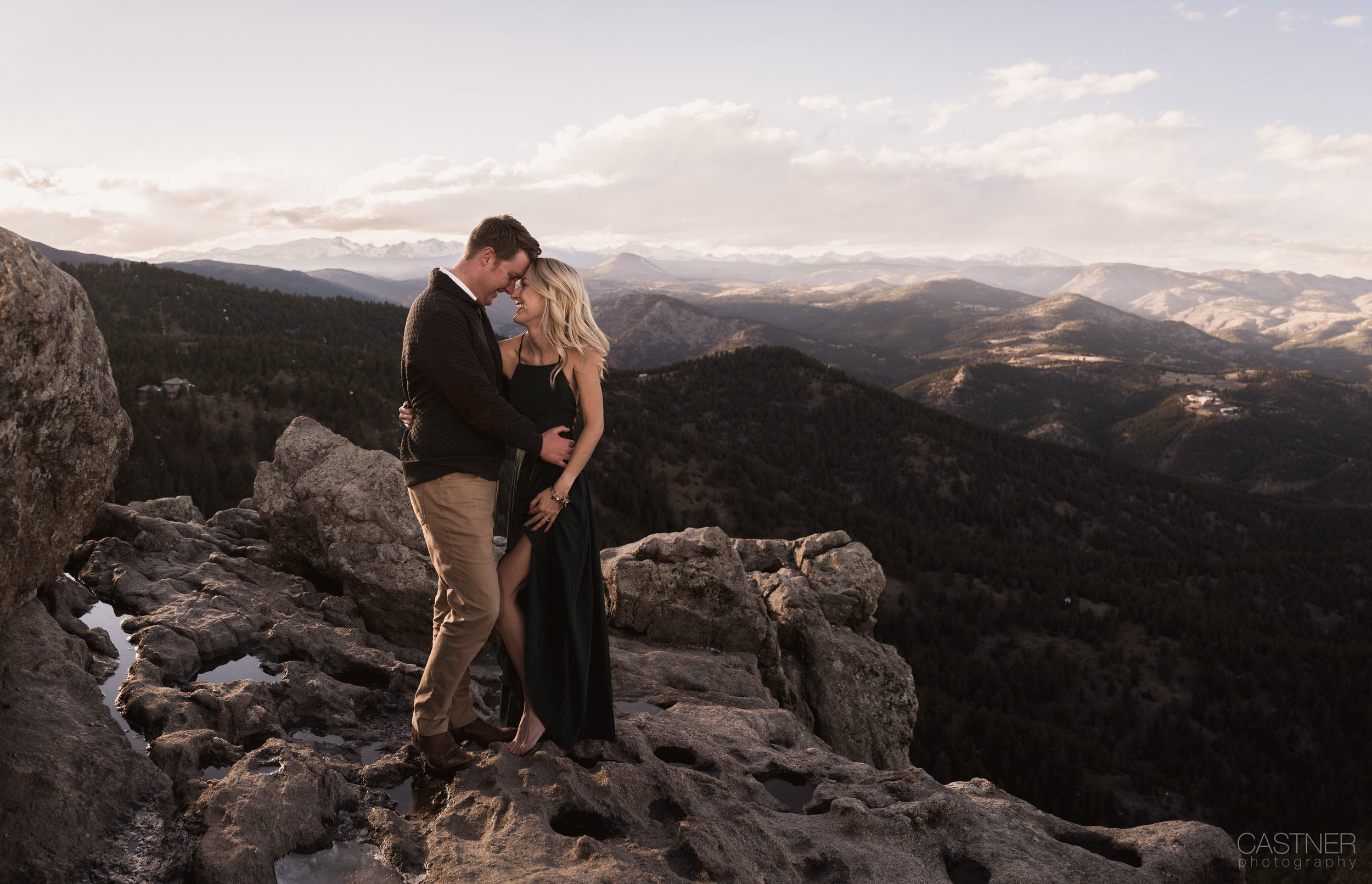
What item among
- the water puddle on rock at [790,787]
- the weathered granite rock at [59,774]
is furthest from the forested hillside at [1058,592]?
the weathered granite rock at [59,774]

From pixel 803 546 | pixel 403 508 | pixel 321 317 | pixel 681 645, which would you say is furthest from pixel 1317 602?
pixel 321 317

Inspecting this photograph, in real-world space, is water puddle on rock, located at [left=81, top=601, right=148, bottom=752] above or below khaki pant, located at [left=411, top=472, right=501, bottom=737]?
below

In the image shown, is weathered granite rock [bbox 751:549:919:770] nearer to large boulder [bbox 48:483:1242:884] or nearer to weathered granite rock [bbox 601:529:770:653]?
weathered granite rock [bbox 601:529:770:653]

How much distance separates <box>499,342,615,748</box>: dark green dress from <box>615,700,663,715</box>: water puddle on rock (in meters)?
A: 2.07

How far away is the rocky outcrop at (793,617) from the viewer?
10344 millimetres

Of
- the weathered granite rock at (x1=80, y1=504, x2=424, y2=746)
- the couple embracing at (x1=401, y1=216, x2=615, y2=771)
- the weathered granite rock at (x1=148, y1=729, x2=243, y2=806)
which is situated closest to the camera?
the weathered granite rock at (x1=148, y1=729, x2=243, y2=806)

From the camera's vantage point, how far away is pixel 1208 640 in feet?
139

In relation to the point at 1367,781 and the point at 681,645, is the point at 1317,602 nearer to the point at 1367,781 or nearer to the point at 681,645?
the point at 1367,781

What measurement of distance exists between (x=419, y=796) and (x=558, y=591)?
165 centimetres

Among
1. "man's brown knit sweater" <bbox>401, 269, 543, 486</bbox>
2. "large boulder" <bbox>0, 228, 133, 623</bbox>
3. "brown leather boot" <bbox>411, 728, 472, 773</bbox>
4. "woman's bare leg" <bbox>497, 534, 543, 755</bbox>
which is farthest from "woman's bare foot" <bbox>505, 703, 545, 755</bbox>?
"large boulder" <bbox>0, 228, 133, 623</bbox>

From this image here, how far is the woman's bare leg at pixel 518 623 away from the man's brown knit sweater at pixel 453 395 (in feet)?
2.27

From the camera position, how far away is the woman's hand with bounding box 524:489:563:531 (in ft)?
15.6

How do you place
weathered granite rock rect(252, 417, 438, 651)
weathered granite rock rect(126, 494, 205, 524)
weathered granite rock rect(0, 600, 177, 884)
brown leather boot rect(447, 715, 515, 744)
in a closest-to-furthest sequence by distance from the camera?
weathered granite rock rect(0, 600, 177, 884) < brown leather boot rect(447, 715, 515, 744) < weathered granite rock rect(252, 417, 438, 651) < weathered granite rock rect(126, 494, 205, 524)

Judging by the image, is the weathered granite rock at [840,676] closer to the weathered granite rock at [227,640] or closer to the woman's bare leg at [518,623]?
the weathered granite rock at [227,640]
